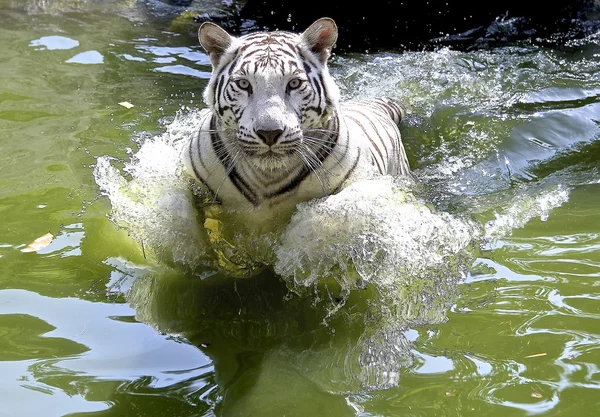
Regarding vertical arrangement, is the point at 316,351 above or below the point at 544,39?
below

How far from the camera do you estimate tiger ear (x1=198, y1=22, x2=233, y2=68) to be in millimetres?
3018

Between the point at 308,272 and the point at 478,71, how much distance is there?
3.81 m

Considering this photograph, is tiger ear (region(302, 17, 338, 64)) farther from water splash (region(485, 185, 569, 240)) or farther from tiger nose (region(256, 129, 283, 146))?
water splash (region(485, 185, 569, 240))

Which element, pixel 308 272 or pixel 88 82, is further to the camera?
pixel 88 82

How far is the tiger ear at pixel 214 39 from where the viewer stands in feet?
9.90

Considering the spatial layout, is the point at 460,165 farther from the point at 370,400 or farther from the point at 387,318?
the point at 370,400

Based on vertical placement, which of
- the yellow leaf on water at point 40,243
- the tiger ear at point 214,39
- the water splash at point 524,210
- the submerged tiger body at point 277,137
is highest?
the tiger ear at point 214,39

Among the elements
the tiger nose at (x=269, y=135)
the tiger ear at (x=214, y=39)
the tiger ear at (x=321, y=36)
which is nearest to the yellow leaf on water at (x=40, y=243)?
the tiger ear at (x=214, y=39)

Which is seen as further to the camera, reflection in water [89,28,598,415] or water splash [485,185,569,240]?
water splash [485,185,569,240]

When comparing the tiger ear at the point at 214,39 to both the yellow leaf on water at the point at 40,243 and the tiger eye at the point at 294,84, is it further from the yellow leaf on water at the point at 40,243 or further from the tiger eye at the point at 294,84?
the yellow leaf on water at the point at 40,243

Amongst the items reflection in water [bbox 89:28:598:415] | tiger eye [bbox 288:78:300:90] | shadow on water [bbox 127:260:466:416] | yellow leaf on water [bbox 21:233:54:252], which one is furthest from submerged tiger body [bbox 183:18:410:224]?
yellow leaf on water [bbox 21:233:54:252]

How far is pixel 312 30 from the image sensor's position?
3.02 metres

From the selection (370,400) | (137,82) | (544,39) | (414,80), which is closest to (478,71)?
(414,80)

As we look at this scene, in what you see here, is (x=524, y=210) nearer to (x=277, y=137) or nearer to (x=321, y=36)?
(x=321, y=36)
